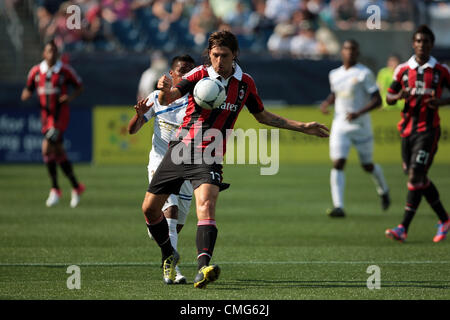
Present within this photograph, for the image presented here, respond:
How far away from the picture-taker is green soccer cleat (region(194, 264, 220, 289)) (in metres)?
6.67

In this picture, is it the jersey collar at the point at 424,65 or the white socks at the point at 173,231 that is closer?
the white socks at the point at 173,231

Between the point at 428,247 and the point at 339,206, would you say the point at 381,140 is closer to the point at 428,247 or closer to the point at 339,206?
the point at 339,206

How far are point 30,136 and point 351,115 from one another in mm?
10774

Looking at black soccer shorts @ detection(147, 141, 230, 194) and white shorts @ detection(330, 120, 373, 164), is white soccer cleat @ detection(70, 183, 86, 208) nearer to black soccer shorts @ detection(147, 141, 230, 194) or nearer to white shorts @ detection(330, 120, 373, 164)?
white shorts @ detection(330, 120, 373, 164)

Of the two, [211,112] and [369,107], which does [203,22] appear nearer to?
[369,107]

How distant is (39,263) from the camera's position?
28.6 feet

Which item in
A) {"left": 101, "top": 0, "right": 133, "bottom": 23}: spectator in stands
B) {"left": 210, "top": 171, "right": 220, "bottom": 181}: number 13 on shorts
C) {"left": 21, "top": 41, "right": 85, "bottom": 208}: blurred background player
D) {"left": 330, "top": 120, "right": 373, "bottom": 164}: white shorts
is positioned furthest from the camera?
{"left": 101, "top": 0, "right": 133, "bottom": 23}: spectator in stands

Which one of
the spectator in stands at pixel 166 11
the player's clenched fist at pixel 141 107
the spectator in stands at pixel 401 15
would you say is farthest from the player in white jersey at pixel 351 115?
the spectator in stands at pixel 166 11

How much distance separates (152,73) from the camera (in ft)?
70.0

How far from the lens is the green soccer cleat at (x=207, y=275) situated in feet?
21.9

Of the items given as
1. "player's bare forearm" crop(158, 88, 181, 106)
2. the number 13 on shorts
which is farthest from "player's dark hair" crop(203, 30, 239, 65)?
the number 13 on shorts

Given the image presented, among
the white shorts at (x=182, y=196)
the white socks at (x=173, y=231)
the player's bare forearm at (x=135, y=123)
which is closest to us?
the player's bare forearm at (x=135, y=123)

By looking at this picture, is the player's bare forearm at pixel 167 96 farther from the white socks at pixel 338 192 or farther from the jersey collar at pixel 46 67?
the jersey collar at pixel 46 67

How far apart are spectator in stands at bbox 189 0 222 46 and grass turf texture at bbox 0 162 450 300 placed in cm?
792
